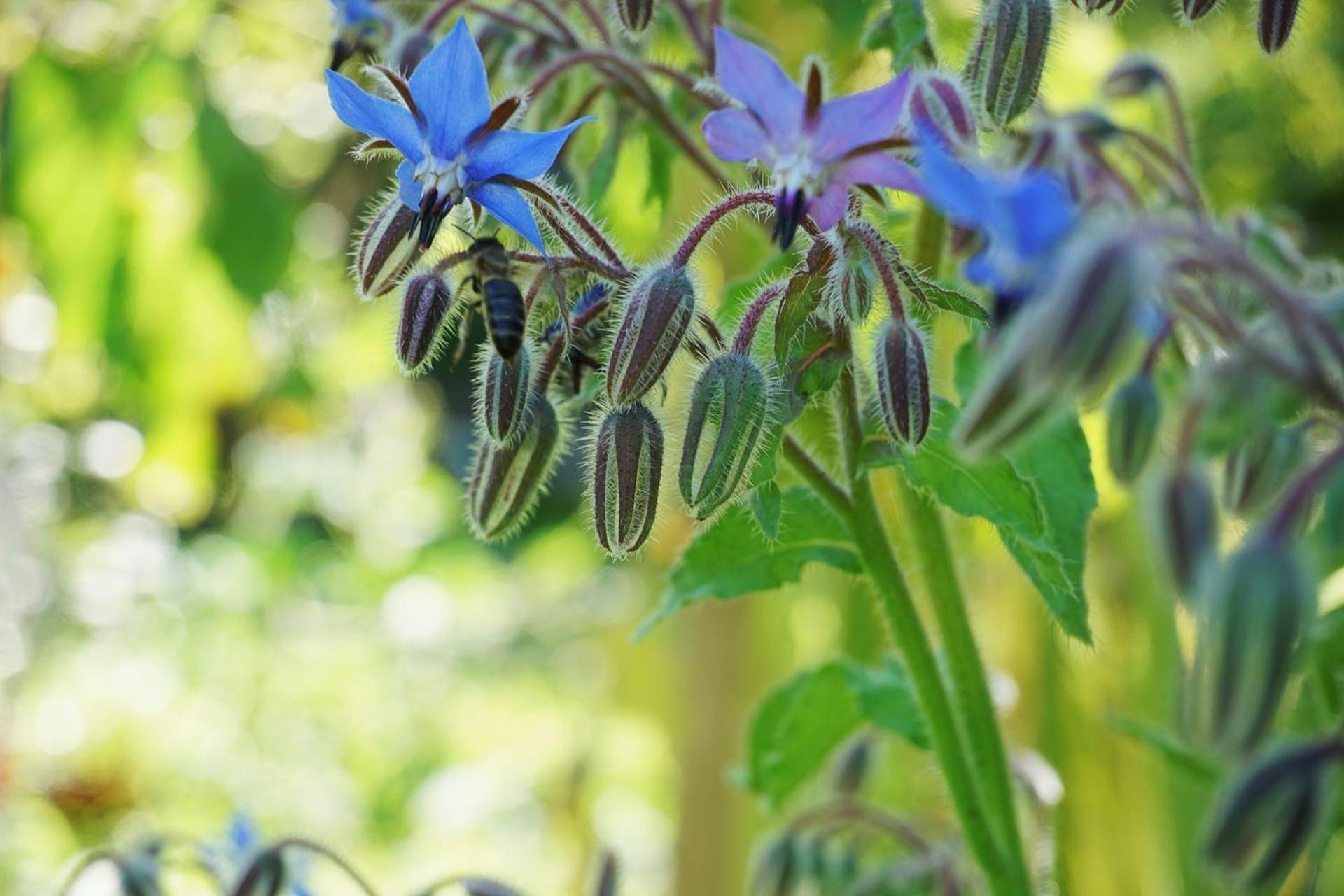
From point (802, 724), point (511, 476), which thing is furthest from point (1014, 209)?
point (802, 724)

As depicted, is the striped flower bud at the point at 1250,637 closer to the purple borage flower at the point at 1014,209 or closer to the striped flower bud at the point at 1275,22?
the purple borage flower at the point at 1014,209

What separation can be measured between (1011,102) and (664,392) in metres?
0.21

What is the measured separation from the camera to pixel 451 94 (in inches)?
23.6

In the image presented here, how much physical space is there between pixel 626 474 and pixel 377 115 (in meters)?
0.18

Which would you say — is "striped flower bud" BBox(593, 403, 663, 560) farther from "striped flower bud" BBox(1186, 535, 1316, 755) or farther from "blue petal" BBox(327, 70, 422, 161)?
"striped flower bud" BBox(1186, 535, 1316, 755)

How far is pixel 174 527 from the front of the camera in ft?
11.7

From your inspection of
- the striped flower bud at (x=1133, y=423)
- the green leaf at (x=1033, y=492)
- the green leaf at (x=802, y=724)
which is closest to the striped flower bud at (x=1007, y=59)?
the green leaf at (x=1033, y=492)

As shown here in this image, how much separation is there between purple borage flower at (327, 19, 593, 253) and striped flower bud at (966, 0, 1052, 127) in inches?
8.4

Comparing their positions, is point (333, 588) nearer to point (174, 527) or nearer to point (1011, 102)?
point (174, 527)

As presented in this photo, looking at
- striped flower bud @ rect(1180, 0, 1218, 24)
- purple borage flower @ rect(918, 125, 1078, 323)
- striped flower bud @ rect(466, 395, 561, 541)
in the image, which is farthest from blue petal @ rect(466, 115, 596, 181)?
striped flower bud @ rect(1180, 0, 1218, 24)

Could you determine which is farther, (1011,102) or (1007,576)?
(1007,576)

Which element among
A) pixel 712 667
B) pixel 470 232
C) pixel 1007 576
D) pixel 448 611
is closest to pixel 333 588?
pixel 448 611

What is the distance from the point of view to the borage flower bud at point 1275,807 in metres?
0.39

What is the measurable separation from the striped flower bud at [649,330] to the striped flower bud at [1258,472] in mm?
210
